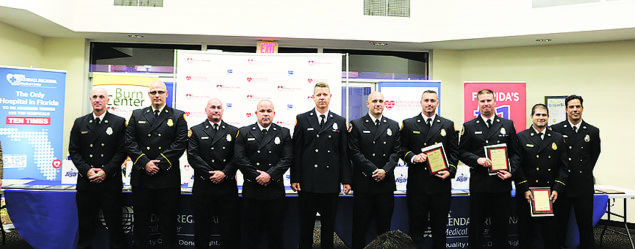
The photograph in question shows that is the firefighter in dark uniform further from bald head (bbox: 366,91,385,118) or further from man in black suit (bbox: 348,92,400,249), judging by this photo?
bald head (bbox: 366,91,385,118)

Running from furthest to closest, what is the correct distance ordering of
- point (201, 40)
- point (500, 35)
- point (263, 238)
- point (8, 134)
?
point (201, 40) < point (500, 35) < point (8, 134) < point (263, 238)

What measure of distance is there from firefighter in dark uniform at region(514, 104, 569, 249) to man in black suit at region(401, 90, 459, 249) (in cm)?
69

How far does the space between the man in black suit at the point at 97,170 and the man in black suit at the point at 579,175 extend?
4.05 meters

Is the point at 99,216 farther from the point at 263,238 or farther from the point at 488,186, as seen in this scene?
the point at 488,186

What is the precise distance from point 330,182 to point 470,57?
17.0ft

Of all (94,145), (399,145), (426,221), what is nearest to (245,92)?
(94,145)

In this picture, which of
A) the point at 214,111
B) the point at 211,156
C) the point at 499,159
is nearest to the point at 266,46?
the point at 214,111

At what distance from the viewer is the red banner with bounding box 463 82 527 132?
6.69 metres

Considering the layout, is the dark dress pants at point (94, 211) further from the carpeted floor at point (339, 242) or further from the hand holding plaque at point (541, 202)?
the hand holding plaque at point (541, 202)

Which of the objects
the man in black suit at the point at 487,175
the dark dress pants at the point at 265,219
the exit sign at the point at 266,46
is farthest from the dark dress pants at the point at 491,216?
the exit sign at the point at 266,46

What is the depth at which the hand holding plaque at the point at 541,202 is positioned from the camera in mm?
3779

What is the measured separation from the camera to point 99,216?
3961 mm

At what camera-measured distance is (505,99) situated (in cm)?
671

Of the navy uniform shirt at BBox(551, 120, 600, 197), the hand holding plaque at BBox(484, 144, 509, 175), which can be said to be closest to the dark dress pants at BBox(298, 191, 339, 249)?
the hand holding plaque at BBox(484, 144, 509, 175)
